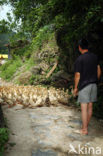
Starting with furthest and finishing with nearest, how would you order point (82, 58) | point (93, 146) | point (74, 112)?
point (74, 112) < point (82, 58) < point (93, 146)

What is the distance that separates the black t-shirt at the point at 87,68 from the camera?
3.21 meters

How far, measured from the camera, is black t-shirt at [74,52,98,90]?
3205mm

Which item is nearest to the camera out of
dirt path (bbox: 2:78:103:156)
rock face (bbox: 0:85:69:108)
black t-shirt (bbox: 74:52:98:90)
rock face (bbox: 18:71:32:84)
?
dirt path (bbox: 2:78:103:156)

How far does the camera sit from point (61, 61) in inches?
362

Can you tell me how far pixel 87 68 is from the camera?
3.20m

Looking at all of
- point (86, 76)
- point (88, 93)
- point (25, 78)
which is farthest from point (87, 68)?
point (25, 78)

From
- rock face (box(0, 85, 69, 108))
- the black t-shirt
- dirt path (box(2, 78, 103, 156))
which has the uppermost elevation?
the black t-shirt

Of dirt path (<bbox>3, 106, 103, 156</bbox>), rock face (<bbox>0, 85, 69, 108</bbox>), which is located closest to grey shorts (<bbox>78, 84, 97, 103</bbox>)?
dirt path (<bbox>3, 106, 103, 156</bbox>)

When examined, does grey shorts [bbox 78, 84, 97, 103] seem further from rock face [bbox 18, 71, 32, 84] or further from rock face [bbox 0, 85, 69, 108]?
rock face [bbox 18, 71, 32, 84]

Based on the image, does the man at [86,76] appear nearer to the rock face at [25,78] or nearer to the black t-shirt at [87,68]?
the black t-shirt at [87,68]

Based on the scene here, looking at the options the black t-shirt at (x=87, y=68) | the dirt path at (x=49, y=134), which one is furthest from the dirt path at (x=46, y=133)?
the black t-shirt at (x=87, y=68)

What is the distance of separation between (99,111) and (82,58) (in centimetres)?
207

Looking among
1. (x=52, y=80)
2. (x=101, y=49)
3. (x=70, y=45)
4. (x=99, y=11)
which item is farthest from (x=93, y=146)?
(x=52, y=80)

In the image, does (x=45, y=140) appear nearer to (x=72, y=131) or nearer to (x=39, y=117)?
(x=72, y=131)
